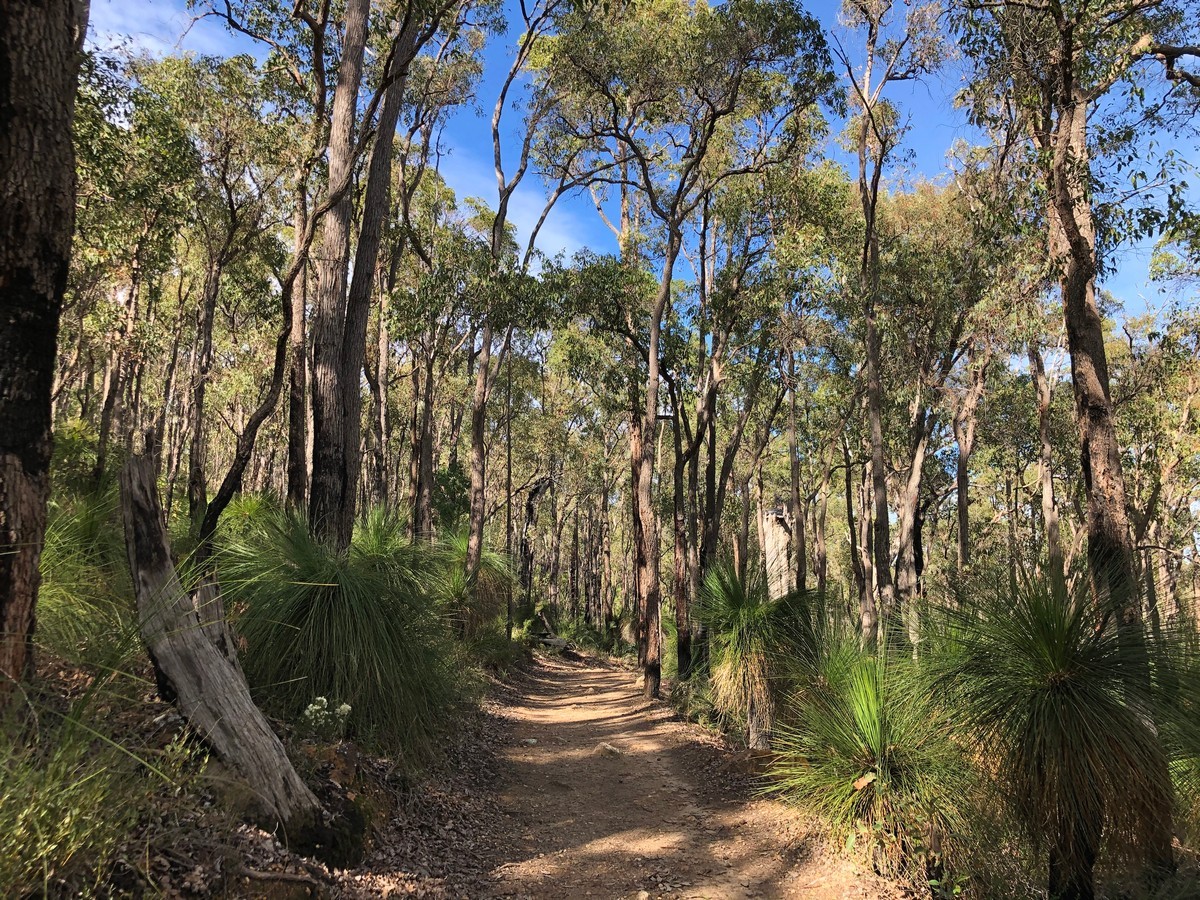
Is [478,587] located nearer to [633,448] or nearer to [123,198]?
[633,448]

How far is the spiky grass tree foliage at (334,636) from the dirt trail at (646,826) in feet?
4.63

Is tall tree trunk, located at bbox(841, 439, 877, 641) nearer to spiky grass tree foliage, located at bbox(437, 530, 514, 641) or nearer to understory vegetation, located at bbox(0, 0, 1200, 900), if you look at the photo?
understory vegetation, located at bbox(0, 0, 1200, 900)

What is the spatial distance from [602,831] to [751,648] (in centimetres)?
302

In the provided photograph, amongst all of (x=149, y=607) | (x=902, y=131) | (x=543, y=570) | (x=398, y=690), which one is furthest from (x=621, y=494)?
(x=149, y=607)

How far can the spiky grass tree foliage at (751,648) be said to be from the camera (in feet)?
27.1

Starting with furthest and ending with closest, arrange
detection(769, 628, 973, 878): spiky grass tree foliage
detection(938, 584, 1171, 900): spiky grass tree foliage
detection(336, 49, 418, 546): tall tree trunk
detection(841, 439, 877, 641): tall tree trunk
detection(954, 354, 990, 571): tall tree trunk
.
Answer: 1. detection(954, 354, 990, 571): tall tree trunk
2. detection(841, 439, 877, 641): tall tree trunk
3. detection(336, 49, 418, 546): tall tree trunk
4. detection(769, 628, 973, 878): spiky grass tree foliage
5. detection(938, 584, 1171, 900): spiky grass tree foliage

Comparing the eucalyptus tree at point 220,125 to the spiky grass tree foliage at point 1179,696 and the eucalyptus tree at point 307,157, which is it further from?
the spiky grass tree foliage at point 1179,696

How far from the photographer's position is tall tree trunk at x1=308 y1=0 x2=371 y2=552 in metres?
7.18

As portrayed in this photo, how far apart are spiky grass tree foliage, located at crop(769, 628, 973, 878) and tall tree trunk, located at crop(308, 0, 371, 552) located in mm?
4573

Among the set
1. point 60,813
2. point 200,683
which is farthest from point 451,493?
point 60,813

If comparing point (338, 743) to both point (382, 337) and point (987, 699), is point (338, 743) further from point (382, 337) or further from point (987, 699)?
point (382, 337)

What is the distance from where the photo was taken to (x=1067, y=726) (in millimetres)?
3500

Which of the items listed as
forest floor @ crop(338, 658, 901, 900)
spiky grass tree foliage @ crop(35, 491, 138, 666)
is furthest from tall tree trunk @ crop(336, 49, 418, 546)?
forest floor @ crop(338, 658, 901, 900)

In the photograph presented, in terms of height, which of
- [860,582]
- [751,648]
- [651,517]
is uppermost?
[651,517]
